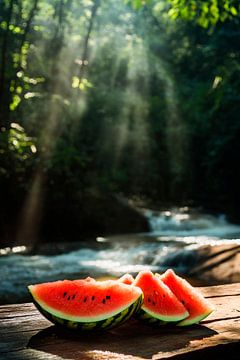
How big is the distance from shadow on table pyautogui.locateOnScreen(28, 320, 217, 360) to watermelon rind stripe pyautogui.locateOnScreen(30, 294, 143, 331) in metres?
0.04

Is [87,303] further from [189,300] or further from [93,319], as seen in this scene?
[189,300]

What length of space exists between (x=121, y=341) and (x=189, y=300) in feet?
1.92

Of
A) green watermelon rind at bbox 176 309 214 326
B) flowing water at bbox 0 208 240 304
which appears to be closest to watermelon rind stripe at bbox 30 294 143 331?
green watermelon rind at bbox 176 309 214 326

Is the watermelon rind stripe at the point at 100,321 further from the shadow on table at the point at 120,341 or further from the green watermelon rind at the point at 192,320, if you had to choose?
the green watermelon rind at the point at 192,320

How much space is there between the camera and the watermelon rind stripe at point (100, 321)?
2.15 meters

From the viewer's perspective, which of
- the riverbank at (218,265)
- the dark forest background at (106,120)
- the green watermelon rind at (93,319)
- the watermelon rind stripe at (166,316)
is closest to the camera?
the green watermelon rind at (93,319)

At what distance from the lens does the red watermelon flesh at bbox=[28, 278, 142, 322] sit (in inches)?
87.0

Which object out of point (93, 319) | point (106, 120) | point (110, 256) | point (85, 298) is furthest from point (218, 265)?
point (106, 120)

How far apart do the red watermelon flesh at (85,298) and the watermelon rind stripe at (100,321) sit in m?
0.01

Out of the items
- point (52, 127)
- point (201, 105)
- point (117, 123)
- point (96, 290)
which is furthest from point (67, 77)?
point (96, 290)

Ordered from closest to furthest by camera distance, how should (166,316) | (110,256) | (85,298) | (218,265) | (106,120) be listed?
(166,316)
(85,298)
(218,265)
(110,256)
(106,120)

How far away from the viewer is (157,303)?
2.41 m

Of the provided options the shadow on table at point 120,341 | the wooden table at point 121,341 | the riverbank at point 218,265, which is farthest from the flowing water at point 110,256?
the shadow on table at point 120,341

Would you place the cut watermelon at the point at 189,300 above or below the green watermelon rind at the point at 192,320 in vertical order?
above
